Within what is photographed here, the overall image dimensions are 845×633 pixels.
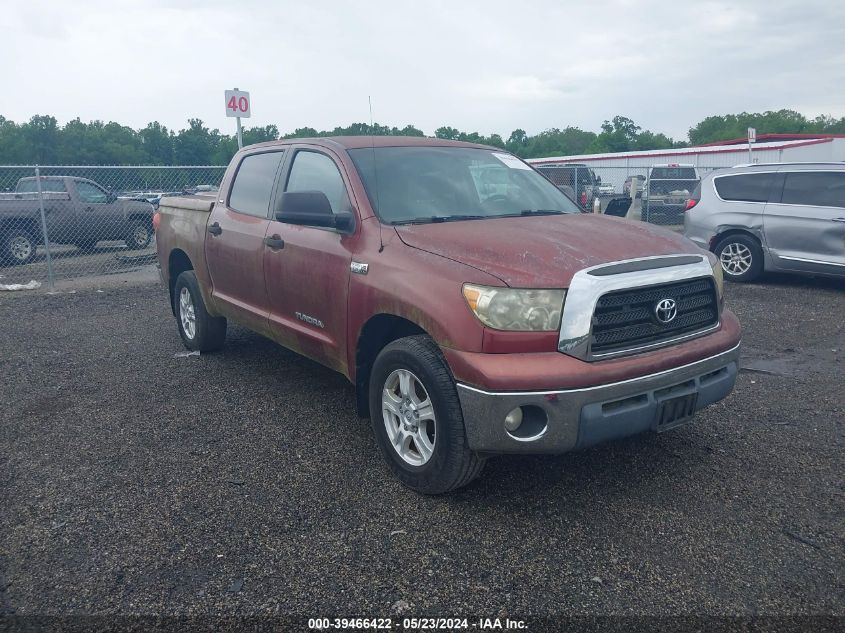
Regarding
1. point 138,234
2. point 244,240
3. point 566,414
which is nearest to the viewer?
point 566,414

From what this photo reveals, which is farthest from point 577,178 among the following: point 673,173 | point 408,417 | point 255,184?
point 408,417

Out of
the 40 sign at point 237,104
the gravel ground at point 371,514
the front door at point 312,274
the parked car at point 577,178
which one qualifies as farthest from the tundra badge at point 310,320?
the parked car at point 577,178

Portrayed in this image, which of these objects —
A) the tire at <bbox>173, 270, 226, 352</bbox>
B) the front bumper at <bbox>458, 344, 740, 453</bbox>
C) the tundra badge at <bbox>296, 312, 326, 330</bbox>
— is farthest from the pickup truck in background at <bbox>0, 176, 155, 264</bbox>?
the front bumper at <bbox>458, 344, 740, 453</bbox>

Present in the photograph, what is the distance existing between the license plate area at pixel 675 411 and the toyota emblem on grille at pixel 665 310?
38cm

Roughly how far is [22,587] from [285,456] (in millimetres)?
1551

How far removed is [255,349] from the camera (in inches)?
261

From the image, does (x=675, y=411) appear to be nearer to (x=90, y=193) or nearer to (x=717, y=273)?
(x=717, y=273)

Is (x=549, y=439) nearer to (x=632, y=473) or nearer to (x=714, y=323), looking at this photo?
(x=632, y=473)

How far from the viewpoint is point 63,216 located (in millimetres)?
13328

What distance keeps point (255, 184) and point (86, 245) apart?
33.2 ft

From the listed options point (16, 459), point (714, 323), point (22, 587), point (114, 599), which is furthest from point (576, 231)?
point (16, 459)

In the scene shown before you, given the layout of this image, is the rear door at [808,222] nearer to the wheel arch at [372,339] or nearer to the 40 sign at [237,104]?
the wheel arch at [372,339]

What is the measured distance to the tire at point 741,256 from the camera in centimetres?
966

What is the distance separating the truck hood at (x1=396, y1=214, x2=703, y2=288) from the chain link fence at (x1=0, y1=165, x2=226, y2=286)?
926cm
